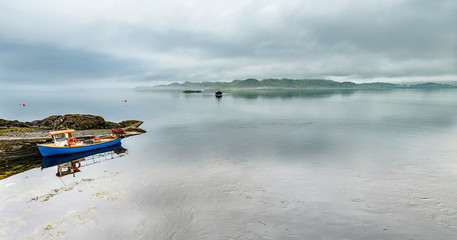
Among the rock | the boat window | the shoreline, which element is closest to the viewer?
the shoreline

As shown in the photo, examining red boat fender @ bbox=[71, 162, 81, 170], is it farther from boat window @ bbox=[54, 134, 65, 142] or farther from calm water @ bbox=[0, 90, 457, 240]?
boat window @ bbox=[54, 134, 65, 142]

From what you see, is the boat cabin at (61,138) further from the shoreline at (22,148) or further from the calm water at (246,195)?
the calm water at (246,195)

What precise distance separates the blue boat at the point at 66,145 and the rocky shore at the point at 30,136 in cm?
236

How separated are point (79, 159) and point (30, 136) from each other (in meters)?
27.3

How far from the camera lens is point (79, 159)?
125 ft

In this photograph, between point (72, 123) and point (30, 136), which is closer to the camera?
point (30, 136)

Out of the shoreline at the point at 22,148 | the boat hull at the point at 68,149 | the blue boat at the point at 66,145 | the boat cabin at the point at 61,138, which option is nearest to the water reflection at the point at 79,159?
the boat hull at the point at 68,149

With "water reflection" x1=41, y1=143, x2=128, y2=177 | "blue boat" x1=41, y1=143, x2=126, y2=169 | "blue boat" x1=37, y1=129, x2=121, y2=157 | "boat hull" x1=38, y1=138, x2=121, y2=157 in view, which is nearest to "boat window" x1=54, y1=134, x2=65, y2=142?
"blue boat" x1=37, y1=129, x2=121, y2=157

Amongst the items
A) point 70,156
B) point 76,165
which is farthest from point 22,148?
point 76,165

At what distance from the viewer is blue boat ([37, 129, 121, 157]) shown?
3780 centimetres

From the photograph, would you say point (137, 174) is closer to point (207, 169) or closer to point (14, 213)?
point (207, 169)

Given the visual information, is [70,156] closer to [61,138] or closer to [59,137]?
[61,138]

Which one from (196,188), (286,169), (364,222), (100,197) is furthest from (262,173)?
(100,197)

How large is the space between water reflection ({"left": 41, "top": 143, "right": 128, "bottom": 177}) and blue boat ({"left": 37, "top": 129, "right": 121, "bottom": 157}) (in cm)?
82
